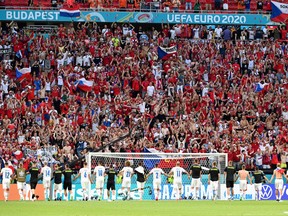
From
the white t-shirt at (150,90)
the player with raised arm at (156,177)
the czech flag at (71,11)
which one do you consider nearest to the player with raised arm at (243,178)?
the player with raised arm at (156,177)

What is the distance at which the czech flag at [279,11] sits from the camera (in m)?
57.0

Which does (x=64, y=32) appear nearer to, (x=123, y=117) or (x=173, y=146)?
(x=123, y=117)

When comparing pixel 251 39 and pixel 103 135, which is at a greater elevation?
pixel 251 39

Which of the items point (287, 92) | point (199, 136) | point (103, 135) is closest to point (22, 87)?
point (103, 135)

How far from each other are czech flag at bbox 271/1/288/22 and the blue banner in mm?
3094

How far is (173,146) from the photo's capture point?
48281mm

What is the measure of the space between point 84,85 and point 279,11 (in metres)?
13.2

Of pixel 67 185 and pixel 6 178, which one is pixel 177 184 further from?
pixel 6 178

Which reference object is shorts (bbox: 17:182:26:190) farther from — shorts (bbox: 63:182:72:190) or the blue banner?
the blue banner

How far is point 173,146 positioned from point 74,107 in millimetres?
5876

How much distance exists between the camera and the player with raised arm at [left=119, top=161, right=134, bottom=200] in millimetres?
42469

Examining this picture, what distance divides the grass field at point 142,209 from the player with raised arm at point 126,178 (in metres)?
3.22

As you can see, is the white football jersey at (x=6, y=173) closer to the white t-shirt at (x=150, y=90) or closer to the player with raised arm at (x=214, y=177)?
the player with raised arm at (x=214, y=177)

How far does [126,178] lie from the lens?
4284 cm
